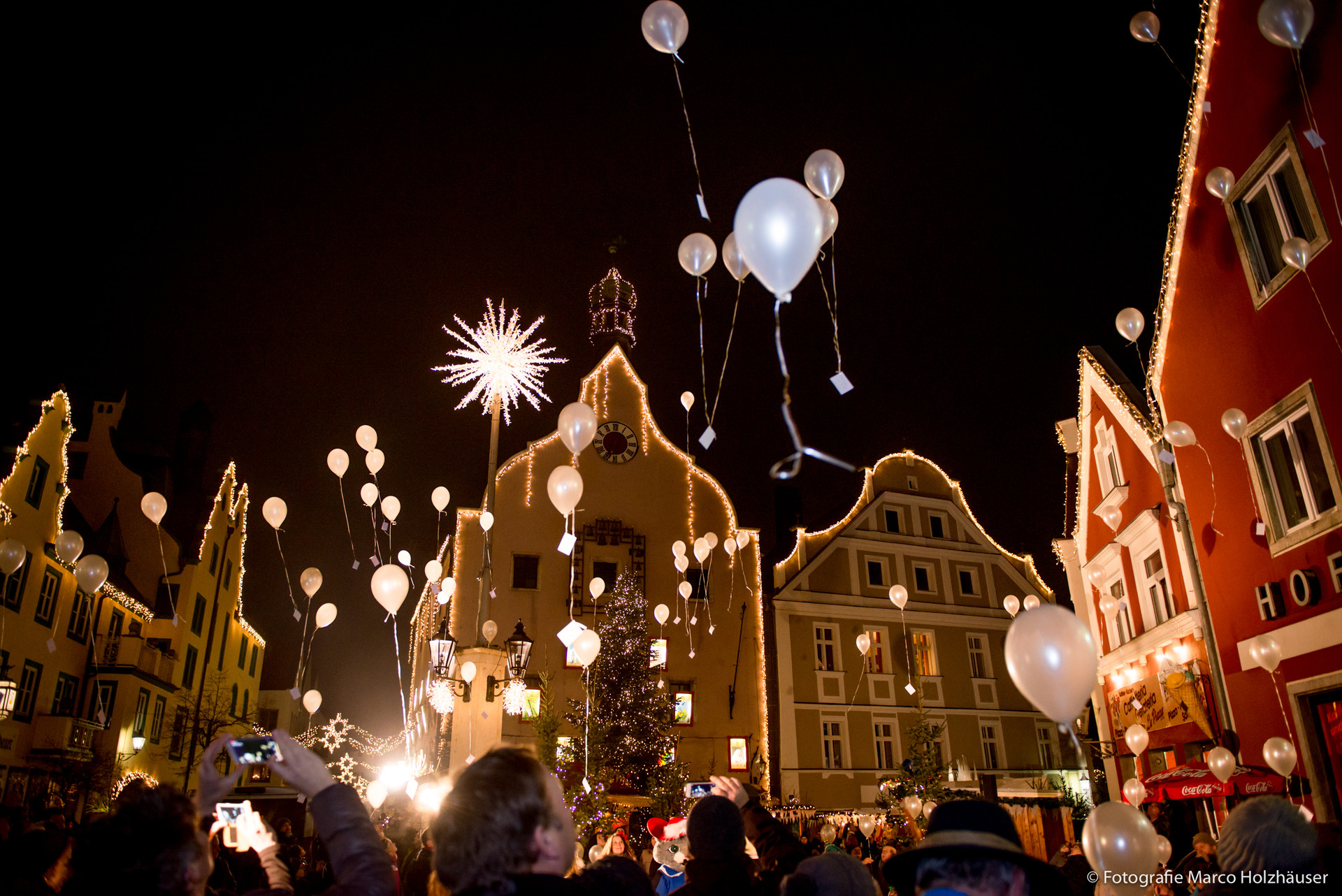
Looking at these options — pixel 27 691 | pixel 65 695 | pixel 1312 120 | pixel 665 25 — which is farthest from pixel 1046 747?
pixel 65 695

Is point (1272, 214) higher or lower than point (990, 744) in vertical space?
higher

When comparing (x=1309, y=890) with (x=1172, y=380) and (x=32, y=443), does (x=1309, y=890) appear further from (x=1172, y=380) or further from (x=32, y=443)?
(x=32, y=443)

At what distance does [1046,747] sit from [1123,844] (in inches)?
1099

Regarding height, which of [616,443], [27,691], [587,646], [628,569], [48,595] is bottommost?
[587,646]

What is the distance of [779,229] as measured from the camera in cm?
652

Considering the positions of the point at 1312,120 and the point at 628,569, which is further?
the point at 628,569

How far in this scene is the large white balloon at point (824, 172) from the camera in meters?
9.92

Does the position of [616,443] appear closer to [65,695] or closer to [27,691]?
[27,691]

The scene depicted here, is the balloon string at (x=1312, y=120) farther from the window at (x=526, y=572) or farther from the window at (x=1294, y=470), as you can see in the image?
the window at (x=526, y=572)

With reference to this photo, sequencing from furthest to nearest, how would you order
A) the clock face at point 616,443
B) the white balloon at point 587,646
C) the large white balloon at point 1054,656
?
the clock face at point 616,443, the white balloon at point 587,646, the large white balloon at point 1054,656

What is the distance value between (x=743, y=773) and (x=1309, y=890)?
989 inches

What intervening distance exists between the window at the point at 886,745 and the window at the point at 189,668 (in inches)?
1106

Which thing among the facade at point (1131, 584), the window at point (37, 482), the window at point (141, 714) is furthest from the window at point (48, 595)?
the facade at point (1131, 584)

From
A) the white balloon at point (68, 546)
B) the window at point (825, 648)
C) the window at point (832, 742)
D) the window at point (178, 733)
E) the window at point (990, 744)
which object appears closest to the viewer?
the white balloon at point (68, 546)
